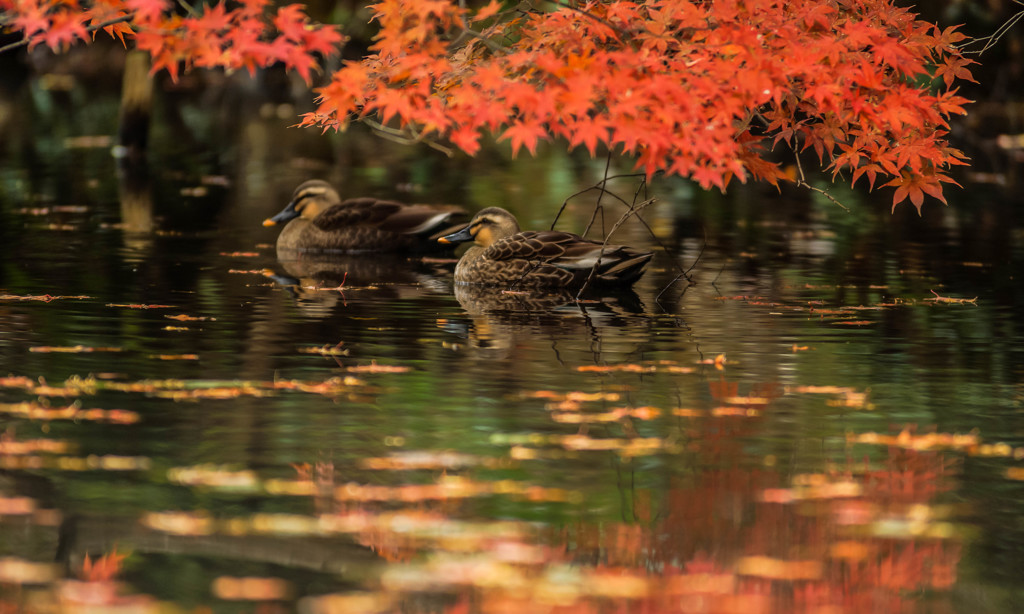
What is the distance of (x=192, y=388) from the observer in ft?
35.3

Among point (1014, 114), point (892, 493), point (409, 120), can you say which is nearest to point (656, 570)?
point (892, 493)

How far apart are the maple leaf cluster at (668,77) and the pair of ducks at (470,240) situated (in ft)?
13.4

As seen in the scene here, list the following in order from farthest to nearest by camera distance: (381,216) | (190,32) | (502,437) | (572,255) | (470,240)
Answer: (381,216) → (470,240) → (572,255) → (190,32) → (502,437)

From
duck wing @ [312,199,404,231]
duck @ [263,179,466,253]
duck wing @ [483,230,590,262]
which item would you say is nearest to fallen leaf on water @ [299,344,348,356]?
duck wing @ [483,230,590,262]

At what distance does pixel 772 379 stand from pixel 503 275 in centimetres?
560

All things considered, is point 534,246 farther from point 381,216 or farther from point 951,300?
point 381,216

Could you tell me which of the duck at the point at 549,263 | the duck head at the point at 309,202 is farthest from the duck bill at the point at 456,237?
the duck head at the point at 309,202

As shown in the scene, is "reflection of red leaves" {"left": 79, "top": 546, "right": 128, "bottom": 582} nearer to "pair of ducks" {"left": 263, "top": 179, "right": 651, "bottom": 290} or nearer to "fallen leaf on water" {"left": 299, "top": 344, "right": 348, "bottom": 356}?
"fallen leaf on water" {"left": 299, "top": 344, "right": 348, "bottom": 356}

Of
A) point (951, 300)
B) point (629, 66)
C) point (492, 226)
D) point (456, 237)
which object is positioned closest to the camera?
point (629, 66)

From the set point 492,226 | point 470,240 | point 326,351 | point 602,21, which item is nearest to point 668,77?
point 602,21

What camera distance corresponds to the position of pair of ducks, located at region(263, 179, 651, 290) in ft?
53.3

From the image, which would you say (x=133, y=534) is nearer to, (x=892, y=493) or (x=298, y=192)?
(x=892, y=493)

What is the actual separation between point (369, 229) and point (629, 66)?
391 inches

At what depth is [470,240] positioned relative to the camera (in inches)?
714
